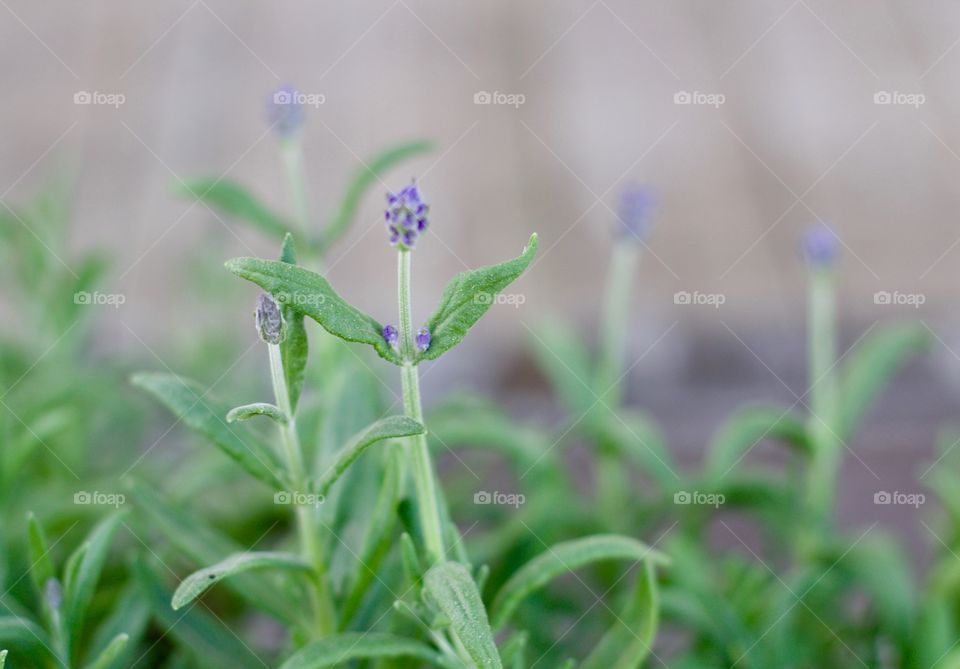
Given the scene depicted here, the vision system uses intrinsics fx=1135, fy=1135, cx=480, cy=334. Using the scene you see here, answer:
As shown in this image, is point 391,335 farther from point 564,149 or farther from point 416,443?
point 564,149

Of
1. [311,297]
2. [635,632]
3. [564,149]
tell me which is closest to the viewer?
[311,297]

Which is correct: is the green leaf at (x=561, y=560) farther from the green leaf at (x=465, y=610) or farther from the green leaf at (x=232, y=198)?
the green leaf at (x=232, y=198)

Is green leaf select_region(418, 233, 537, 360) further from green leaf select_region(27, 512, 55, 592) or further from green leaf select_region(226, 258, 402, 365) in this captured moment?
green leaf select_region(27, 512, 55, 592)

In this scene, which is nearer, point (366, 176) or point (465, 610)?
point (465, 610)

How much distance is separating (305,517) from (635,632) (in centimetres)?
18

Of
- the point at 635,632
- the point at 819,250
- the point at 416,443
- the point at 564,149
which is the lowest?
the point at 635,632

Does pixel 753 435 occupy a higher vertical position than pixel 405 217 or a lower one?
lower

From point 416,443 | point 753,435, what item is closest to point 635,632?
point 416,443

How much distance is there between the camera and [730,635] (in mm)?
655

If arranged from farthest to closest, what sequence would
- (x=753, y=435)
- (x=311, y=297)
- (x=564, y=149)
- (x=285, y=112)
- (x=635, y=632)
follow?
(x=564, y=149) < (x=753, y=435) < (x=285, y=112) < (x=635, y=632) < (x=311, y=297)

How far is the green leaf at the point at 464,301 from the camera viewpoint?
0.48 m

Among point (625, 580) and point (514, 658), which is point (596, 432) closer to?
point (625, 580)

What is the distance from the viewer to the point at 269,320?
483mm

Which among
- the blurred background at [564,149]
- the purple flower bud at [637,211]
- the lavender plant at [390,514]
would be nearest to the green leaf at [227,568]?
the lavender plant at [390,514]
